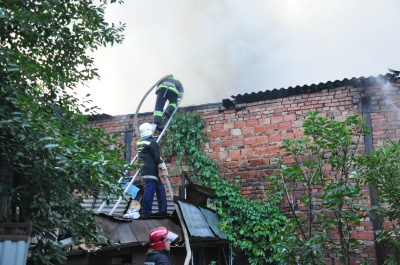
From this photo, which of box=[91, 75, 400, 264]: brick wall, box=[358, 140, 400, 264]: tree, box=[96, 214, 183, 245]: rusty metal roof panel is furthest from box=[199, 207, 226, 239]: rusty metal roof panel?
box=[358, 140, 400, 264]: tree

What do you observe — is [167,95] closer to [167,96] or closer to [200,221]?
[167,96]

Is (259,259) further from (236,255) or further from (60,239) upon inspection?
(60,239)

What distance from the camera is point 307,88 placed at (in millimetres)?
9312

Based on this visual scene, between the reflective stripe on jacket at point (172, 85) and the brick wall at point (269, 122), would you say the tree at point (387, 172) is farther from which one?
the reflective stripe on jacket at point (172, 85)

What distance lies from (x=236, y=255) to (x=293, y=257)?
8.87 ft


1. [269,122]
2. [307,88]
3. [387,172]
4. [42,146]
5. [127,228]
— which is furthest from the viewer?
[269,122]

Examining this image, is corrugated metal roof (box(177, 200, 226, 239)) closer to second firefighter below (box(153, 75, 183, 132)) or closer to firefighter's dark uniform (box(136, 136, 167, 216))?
firefighter's dark uniform (box(136, 136, 167, 216))

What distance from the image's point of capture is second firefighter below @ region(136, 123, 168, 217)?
7348mm

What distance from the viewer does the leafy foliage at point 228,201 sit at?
27.7 feet

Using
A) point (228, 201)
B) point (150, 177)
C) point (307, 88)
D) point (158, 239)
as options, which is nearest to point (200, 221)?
point (150, 177)

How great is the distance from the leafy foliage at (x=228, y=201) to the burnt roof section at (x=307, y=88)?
1197mm

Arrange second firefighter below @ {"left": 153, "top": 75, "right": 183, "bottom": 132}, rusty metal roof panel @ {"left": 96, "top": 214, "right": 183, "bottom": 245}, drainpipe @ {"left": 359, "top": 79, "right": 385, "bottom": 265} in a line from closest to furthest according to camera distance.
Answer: rusty metal roof panel @ {"left": 96, "top": 214, "right": 183, "bottom": 245}
drainpipe @ {"left": 359, "top": 79, "right": 385, "bottom": 265}
second firefighter below @ {"left": 153, "top": 75, "right": 183, "bottom": 132}

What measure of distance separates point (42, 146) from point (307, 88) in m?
6.69

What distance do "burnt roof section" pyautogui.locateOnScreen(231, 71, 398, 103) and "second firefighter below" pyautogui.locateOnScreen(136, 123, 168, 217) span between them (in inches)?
110
